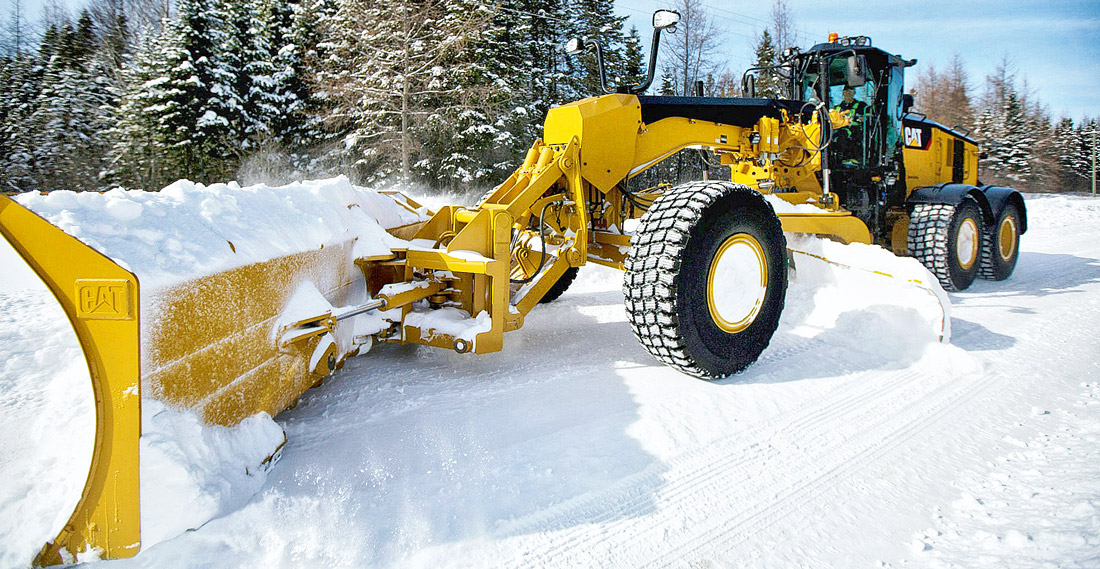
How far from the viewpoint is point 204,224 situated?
102 inches

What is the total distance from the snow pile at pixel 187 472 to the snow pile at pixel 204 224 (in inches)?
20.0

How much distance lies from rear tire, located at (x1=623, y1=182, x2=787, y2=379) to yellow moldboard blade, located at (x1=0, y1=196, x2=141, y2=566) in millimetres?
2492

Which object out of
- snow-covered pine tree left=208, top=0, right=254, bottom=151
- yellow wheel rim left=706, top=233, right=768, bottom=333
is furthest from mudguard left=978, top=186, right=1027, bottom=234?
snow-covered pine tree left=208, top=0, right=254, bottom=151

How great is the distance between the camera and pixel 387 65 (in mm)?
19531

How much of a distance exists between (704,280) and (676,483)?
56.1 inches

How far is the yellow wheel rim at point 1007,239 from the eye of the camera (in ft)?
25.9

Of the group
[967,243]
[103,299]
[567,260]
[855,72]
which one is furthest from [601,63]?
[967,243]

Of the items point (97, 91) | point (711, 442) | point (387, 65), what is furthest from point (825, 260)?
point (97, 91)

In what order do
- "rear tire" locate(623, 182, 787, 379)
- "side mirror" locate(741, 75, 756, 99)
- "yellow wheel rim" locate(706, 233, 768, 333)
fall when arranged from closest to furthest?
1. "rear tire" locate(623, 182, 787, 379)
2. "yellow wheel rim" locate(706, 233, 768, 333)
3. "side mirror" locate(741, 75, 756, 99)

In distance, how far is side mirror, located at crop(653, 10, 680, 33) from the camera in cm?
396

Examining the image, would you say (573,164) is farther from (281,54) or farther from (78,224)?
(281,54)

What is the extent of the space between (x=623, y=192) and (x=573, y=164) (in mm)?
743

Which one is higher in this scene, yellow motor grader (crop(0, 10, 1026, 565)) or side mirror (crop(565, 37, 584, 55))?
Answer: side mirror (crop(565, 37, 584, 55))

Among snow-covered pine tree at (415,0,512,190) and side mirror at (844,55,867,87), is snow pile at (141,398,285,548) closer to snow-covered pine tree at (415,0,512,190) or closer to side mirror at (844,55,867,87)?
side mirror at (844,55,867,87)
